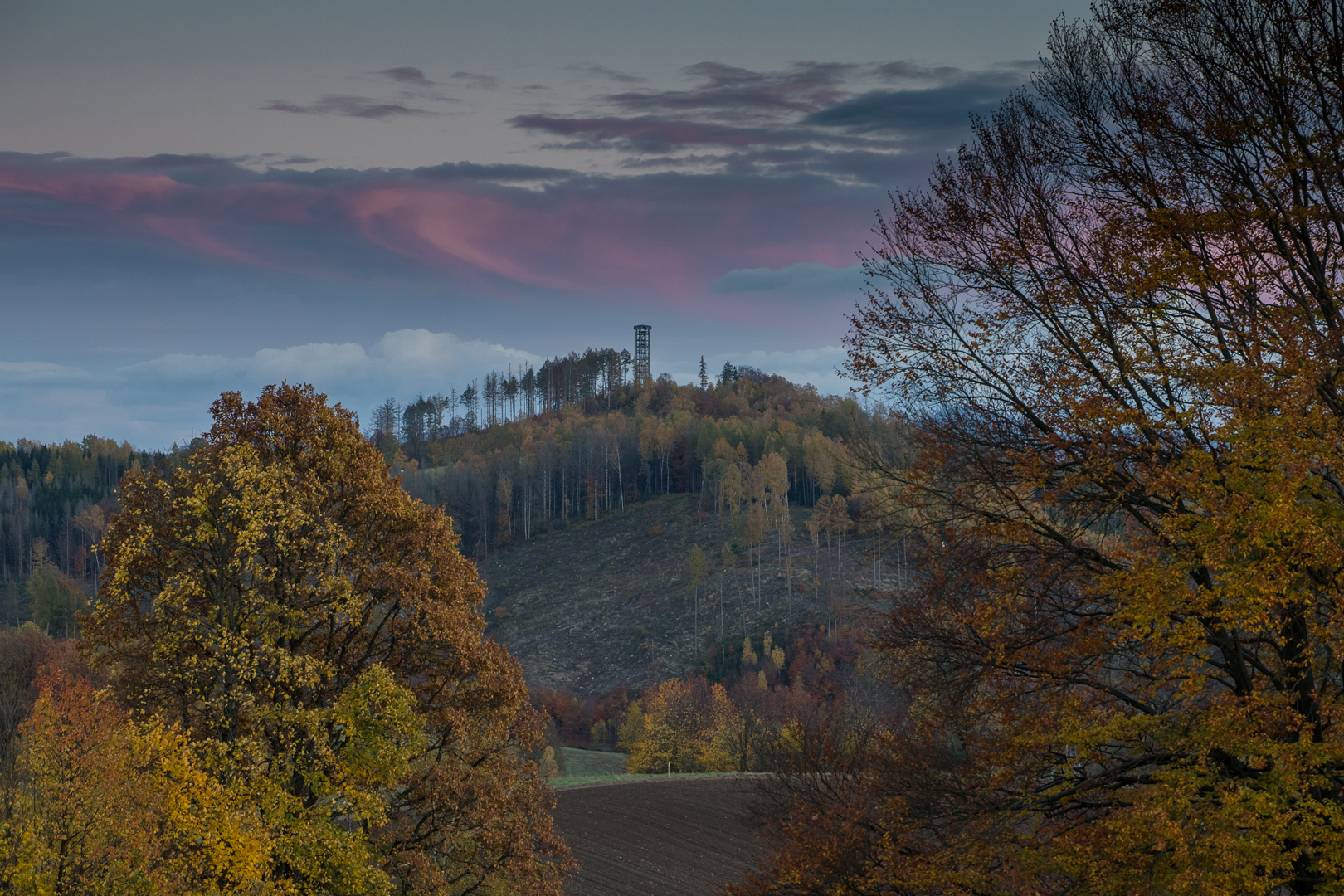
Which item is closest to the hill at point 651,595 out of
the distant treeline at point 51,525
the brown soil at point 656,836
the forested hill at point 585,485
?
the forested hill at point 585,485

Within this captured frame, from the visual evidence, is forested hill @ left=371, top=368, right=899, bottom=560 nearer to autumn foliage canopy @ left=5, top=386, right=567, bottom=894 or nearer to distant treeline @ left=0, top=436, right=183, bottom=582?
distant treeline @ left=0, top=436, right=183, bottom=582

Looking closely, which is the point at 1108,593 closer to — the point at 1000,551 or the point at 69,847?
the point at 1000,551

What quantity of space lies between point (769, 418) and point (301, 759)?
180m

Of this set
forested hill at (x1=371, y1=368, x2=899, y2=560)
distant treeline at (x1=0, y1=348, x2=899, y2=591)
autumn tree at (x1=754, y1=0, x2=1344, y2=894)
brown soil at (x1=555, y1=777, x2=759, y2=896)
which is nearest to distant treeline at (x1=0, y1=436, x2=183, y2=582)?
distant treeline at (x1=0, y1=348, x2=899, y2=591)

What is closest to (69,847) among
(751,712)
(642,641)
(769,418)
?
(751,712)

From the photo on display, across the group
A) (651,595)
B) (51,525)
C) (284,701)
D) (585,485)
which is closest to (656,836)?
(284,701)

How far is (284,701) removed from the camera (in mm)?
19453

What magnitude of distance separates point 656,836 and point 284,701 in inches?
1027

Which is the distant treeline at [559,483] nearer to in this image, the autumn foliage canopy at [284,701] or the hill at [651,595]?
the hill at [651,595]

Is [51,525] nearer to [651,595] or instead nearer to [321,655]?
[651,595]

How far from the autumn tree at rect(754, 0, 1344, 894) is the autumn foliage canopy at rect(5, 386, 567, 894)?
7474 millimetres

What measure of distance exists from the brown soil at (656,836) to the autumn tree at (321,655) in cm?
1246

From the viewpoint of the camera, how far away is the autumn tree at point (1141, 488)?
415 inches

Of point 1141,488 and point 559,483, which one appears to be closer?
point 1141,488
